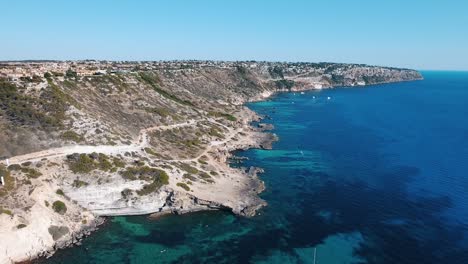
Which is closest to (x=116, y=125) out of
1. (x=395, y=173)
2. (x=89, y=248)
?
(x=89, y=248)

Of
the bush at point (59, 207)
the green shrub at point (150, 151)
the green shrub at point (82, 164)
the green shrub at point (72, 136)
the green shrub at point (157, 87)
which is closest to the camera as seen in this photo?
the bush at point (59, 207)

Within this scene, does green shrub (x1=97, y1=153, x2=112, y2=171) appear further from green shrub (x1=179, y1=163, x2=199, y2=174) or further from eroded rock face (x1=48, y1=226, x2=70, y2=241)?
green shrub (x1=179, y1=163, x2=199, y2=174)

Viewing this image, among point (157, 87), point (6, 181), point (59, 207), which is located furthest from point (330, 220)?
point (157, 87)

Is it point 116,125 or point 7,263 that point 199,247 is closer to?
point 7,263

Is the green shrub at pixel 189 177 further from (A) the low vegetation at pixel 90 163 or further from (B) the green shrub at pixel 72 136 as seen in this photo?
(B) the green shrub at pixel 72 136

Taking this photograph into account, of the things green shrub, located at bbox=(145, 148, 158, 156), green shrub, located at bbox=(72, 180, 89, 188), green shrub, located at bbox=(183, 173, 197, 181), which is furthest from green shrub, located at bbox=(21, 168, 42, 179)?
green shrub, located at bbox=(183, 173, 197, 181)

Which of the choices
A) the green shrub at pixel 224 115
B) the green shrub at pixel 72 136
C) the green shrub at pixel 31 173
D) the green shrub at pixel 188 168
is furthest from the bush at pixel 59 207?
the green shrub at pixel 224 115
